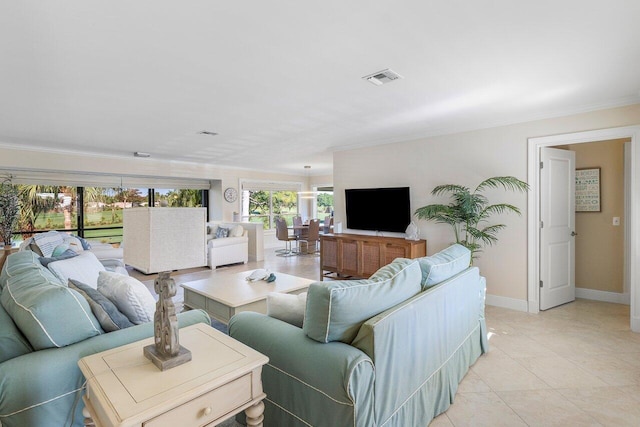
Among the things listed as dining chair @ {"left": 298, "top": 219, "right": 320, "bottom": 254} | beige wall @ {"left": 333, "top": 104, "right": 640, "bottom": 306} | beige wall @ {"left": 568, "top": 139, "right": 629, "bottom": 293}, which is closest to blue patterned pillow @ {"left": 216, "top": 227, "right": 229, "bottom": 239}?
dining chair @ {"left": 298, "top": 219, "right": 320, "bottom": 254}

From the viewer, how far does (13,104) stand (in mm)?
3027

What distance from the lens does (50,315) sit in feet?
4.22

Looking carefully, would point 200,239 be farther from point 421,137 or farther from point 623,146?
point 623,146

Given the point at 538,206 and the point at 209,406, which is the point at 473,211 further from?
the point at 209,406

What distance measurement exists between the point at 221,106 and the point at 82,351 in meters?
2.52

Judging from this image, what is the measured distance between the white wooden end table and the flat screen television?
→ 380cm

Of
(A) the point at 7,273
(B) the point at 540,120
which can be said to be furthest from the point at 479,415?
(B) the point at 540,120

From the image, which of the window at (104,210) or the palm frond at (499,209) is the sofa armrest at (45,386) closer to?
the palm frond at (499,209)

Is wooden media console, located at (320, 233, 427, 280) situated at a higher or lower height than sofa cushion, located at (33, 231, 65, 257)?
lower

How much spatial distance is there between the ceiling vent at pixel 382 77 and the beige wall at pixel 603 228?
3301mm

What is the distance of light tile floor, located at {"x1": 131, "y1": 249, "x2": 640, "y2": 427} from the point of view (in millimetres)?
1909

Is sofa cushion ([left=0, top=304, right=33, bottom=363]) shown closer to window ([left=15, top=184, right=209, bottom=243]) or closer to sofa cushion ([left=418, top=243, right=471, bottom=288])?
sofa cushion ([left=418, top=243, right=471, bottom=288])

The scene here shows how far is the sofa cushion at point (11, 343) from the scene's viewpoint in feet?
4.15

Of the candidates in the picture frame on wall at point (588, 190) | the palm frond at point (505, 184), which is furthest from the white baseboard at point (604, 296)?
the palm frond at point (505, 184)
